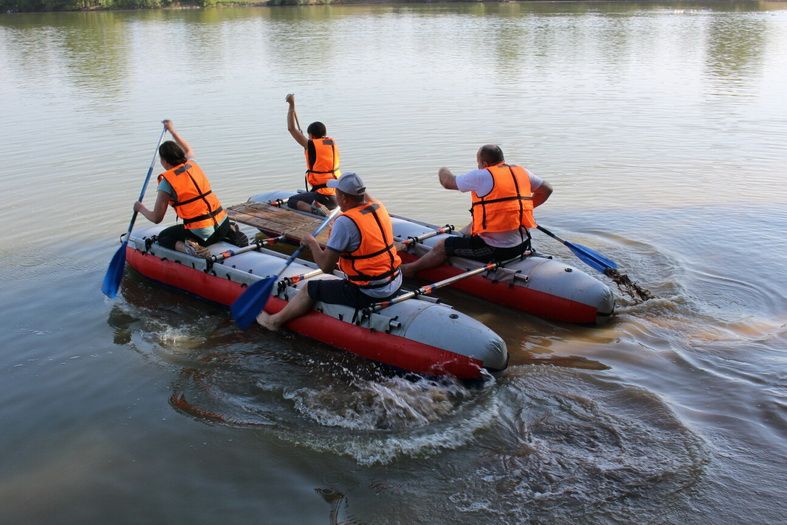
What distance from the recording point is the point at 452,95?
725 inches

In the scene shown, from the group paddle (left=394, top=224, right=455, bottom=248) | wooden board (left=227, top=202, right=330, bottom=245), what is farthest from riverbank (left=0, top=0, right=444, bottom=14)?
paddle (left=394, top=224, right=455, bottom=248)

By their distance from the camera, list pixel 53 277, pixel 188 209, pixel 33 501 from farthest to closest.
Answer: pixel 53 277, pixel 188 209, pixel 33 501

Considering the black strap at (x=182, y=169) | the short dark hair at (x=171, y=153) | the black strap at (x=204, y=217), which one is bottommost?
the black strap at (x=204, y=217)

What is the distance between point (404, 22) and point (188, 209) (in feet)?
99.4

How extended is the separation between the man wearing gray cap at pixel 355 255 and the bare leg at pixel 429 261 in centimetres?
157

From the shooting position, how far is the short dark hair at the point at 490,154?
7398mm

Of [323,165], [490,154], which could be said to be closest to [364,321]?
[490,154]

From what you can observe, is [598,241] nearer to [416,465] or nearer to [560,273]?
[560,273]

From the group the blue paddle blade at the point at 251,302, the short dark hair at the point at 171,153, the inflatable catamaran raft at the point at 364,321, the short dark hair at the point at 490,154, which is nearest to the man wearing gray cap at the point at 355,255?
the inflatable catamaran raft at the point at 364,321

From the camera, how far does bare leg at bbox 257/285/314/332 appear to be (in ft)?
22.8

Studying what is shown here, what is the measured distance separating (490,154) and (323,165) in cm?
294

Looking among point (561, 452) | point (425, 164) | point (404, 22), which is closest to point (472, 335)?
point (561, 452)

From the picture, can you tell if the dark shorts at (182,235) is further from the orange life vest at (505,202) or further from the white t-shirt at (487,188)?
the orange life vest at (505,202)

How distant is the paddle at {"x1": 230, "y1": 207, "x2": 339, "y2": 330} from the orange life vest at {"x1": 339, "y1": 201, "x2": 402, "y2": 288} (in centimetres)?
76
